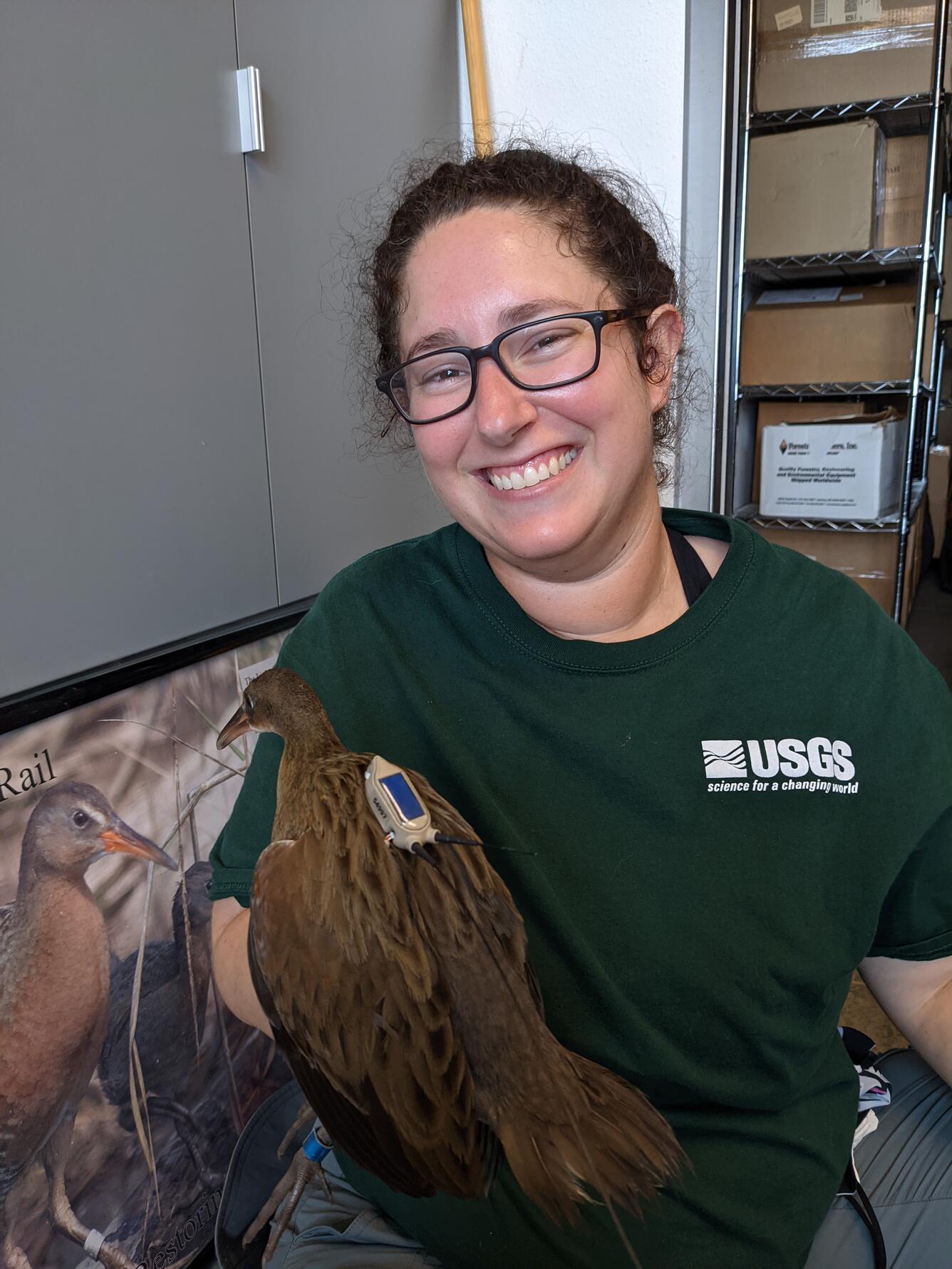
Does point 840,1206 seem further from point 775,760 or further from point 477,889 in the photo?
point 477,889

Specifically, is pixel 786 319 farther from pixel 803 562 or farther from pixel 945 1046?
pixel 945 1046

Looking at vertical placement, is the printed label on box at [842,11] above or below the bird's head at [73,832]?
above

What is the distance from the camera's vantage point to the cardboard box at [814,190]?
2.30m

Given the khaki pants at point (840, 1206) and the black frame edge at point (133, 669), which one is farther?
the black frame edge at point (133, 669)

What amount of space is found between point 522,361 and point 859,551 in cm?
219

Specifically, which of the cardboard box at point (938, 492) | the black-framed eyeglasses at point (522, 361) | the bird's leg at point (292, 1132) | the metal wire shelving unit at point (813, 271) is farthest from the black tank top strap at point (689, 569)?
the cardboard box at point (938, 492)

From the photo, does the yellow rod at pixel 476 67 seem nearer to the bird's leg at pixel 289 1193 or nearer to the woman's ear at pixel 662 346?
the woman's ear at pixel 662 346

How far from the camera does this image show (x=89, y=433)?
3.84 ft

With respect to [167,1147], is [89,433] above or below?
above

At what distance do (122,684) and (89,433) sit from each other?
33cm

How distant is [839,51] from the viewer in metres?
2.27

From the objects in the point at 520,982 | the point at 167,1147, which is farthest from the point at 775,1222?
the point at 167,1147

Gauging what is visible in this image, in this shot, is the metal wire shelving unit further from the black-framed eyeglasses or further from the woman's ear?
the black-framed eyeglasses

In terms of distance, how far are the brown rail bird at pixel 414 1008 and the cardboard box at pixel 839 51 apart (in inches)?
96.6
